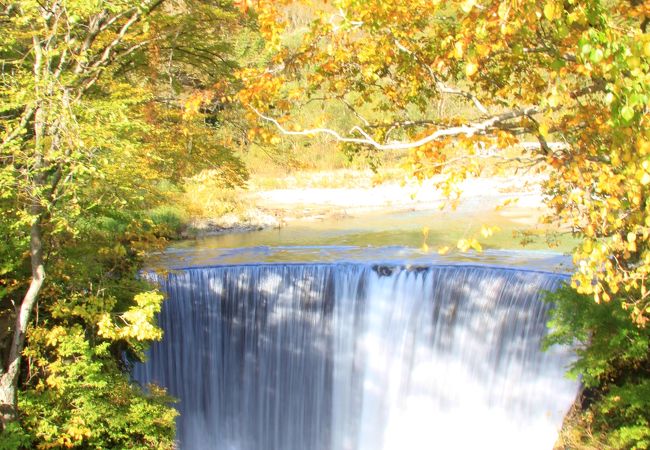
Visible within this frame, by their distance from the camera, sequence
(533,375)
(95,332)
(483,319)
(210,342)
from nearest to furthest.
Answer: (95,332)
(533,375)
(483,319)
(210,342)

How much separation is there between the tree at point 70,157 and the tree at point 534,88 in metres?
1.73

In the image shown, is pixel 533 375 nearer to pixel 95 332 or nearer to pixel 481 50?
pixel 95 332

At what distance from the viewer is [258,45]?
23.9 m

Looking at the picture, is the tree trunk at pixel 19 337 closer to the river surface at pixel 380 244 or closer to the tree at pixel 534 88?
the tree at pixel 534 88

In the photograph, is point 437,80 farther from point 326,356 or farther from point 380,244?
point 380,244

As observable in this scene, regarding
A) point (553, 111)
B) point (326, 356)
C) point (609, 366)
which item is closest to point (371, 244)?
point (326, 356)

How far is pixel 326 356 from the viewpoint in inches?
452

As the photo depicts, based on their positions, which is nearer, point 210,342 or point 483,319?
point 483,319

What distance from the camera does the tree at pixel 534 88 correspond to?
3.46 metres

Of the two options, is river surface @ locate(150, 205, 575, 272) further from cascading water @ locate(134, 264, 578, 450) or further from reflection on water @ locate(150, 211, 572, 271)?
cascading water @ locate(134, 264, 578, 450)

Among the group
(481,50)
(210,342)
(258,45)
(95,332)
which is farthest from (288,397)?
(258,45)

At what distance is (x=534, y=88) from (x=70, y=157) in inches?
168

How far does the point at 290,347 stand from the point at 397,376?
1.96m

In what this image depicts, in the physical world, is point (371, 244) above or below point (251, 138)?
below
